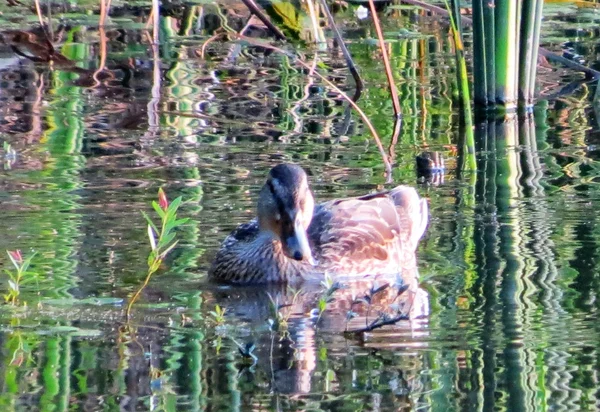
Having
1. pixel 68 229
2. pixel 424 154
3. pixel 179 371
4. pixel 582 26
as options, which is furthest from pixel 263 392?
pixel 582 26

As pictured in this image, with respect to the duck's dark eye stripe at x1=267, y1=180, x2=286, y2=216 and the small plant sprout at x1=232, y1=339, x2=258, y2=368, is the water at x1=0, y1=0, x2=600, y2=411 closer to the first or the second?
the small plant sprout at x1=232, y1=339, x2=258, y2=368

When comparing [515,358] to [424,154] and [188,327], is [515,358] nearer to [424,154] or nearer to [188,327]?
[188,327]

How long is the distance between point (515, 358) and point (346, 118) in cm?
625

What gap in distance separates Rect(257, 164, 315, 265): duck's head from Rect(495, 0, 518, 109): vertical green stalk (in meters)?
3.85

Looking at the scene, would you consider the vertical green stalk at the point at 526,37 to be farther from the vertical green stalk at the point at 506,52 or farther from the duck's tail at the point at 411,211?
the duck's tail at the point at 411,211

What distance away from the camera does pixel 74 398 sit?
480 cm

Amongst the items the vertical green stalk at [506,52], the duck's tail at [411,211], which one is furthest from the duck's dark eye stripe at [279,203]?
the vertical green stalk at [506,52]

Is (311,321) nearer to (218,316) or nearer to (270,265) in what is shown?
(218,316)

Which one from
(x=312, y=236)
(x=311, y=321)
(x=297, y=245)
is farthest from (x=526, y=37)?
(x=311, y=321)

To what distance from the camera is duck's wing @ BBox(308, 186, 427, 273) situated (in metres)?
7.56

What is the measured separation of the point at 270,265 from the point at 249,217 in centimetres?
86

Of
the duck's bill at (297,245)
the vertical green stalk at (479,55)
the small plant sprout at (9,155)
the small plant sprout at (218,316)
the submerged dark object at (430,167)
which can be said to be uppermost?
the vertical green stalk at (479,55)

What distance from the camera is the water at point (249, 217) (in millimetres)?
4977

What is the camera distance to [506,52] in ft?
35.9
